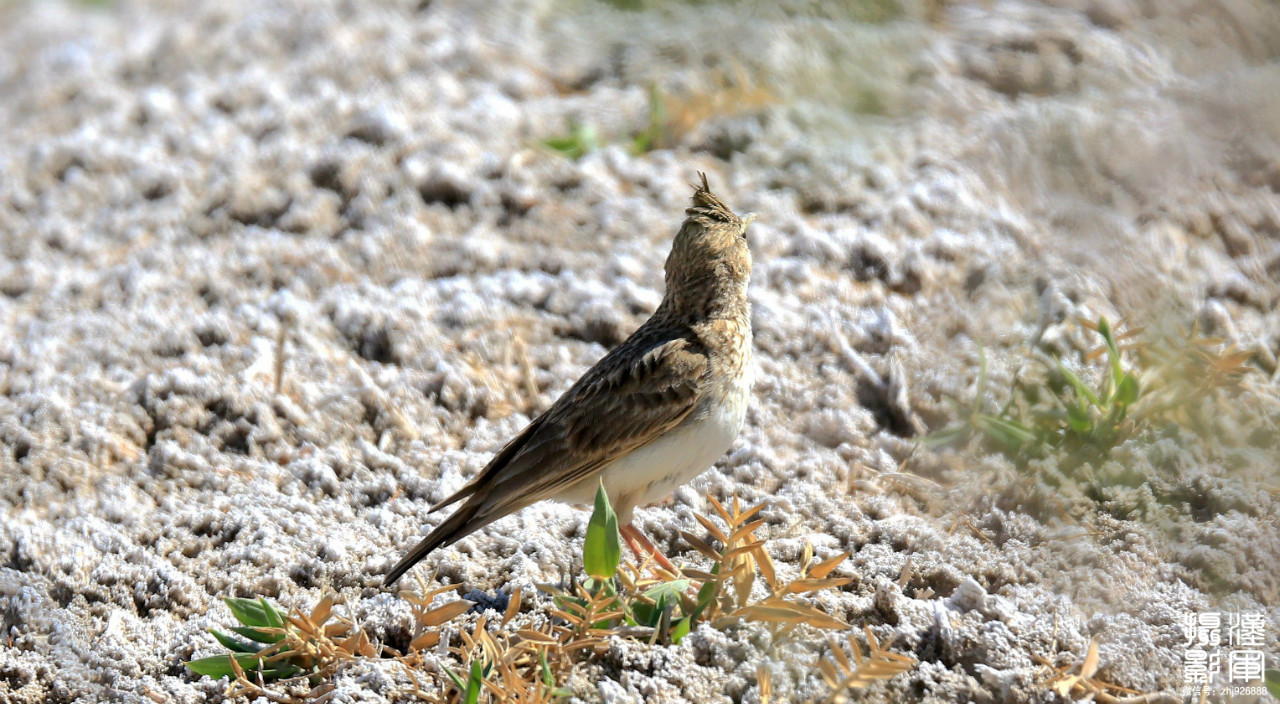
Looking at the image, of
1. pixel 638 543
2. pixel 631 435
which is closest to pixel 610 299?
pixel 631 435

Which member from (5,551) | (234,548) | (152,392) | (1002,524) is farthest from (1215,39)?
(5,551)

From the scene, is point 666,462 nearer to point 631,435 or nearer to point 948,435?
point 631,435

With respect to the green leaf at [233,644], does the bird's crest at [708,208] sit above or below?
above

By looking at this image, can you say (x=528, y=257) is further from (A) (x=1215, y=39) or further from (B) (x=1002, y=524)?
(A) (x=1215, y=39)

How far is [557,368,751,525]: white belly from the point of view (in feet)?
11.9

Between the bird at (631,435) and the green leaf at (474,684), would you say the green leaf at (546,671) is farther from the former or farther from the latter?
the bird at (631,435)

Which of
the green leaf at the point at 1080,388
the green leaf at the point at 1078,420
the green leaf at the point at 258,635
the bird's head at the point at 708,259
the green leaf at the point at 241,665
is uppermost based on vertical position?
the bird's head at the point at 708,259

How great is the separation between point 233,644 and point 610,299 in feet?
7.02

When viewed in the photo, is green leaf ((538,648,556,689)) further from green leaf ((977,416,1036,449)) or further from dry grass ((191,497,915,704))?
green leaf ((977,416,1036,449))

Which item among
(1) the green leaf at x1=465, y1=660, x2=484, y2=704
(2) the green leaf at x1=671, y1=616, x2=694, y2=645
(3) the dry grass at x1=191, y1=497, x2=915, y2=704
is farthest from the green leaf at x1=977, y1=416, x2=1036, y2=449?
(1) the green leaf at x1=465, y1=660, x2=484, y2=704

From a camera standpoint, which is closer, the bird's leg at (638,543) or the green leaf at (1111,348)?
the bird's leg at (638,543)

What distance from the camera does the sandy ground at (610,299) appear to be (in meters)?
3.23

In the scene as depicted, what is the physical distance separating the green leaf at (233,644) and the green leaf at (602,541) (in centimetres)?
99

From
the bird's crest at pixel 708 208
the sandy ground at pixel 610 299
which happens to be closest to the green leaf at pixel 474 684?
the sandy ground at pixel 610 299
